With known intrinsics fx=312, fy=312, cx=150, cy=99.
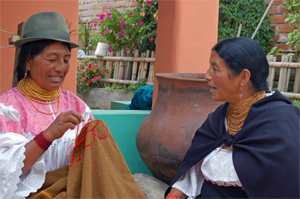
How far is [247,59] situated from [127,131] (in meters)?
2.15

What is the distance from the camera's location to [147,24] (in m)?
8.23

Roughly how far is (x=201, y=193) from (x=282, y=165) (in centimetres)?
62

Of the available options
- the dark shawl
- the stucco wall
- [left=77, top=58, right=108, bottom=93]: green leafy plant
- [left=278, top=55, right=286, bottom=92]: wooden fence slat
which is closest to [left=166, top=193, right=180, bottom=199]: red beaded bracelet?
the dark shawl

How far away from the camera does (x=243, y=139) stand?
1.86 meters

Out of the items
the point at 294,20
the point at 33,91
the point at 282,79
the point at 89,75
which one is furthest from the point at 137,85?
the point at 33,91

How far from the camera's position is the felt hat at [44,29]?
2.10 meters

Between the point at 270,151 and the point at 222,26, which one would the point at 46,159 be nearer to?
the point at 270,151

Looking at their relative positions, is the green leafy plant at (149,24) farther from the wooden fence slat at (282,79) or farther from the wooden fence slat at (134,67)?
the wooden fence slat at (282,79)

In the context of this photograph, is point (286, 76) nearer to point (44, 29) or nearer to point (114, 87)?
point (114, 87)

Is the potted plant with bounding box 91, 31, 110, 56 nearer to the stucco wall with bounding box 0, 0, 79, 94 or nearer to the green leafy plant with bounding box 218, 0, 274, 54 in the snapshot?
the green leafy plant with bounding box 218, 0, 274, 54

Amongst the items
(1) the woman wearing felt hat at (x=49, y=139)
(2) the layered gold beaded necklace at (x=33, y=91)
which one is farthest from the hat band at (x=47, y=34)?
(2) the layered gold beaded necklace at (x=33, y=91)

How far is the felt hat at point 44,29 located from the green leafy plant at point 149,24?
5826 millimetres

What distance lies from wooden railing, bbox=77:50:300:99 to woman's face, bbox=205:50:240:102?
4.53m

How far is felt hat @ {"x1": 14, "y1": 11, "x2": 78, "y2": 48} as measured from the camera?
6.88ft
